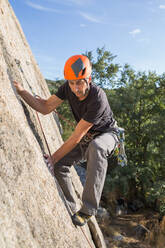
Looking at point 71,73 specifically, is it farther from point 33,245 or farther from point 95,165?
point 33,245

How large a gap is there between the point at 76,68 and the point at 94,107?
0.59m

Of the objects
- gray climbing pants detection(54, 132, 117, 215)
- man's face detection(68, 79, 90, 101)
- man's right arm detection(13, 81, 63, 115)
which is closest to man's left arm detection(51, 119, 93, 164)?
gray climbing pants detection(54, 132, 117, 215)

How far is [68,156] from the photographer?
3990 mm

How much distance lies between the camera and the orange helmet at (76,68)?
3206 mm

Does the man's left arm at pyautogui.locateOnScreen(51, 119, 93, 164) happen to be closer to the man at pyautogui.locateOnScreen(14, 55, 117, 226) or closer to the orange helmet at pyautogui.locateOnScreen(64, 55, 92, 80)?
the man at pyautogui.locateOnScreen(14, 55, 117, 226)

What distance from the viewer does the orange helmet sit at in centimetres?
321

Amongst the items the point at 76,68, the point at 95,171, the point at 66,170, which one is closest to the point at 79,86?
the point at 76,68

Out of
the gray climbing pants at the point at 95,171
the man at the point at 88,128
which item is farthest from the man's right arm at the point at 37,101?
the gray climbing pants at the point at 95,171

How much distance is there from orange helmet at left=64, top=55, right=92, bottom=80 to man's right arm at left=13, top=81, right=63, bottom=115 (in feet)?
2.06

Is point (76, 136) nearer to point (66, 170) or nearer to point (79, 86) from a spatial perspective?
point (79, 86)

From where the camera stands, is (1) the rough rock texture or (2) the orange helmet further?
(2) the orange helmet

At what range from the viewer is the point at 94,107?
3391 millimetres

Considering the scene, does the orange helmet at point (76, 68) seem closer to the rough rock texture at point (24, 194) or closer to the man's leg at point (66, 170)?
the rough rock texture at point (24, 194)

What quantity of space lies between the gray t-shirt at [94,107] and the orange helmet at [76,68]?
0.31m
